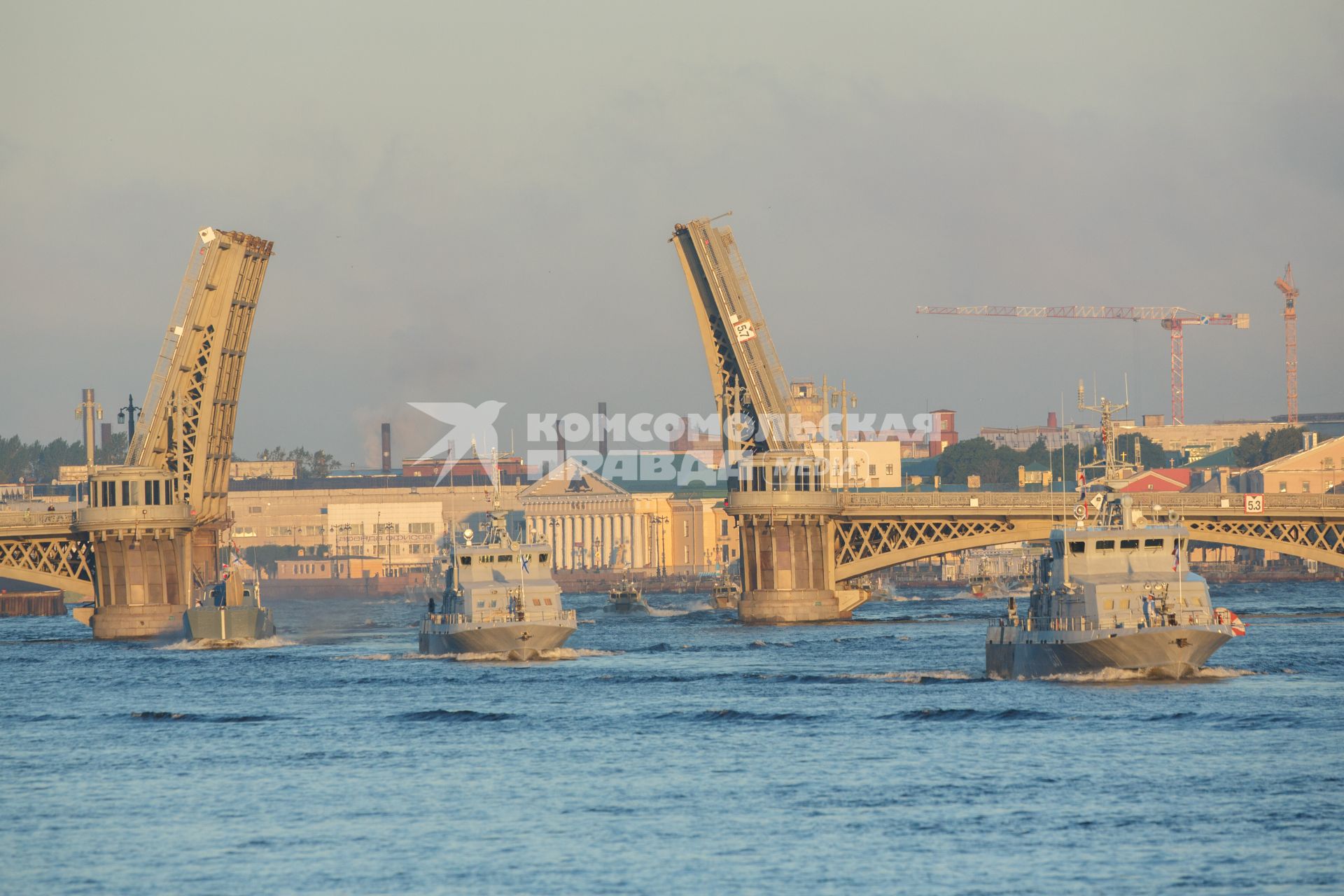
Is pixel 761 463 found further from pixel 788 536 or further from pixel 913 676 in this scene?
pixel 913 676

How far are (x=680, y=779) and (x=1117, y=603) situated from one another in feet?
51.2

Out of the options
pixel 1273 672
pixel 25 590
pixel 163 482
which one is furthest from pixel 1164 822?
pixel 25 590

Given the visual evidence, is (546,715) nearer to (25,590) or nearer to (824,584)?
(824,584)

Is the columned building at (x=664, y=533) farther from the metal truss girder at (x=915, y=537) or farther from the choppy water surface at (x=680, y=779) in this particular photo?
the choppy water surface at (x=680, y=779)

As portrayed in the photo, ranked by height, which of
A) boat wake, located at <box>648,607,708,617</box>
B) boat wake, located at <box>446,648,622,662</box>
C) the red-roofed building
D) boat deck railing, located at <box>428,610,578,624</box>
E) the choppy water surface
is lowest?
boat wake, located at <box>648,607,708,617</box>

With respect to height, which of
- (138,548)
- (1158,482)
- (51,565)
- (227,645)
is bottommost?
(227,645)

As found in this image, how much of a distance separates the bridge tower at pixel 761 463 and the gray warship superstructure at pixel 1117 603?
3601 centimetres

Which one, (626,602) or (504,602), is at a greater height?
(504,602)

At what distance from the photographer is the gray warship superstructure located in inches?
2045

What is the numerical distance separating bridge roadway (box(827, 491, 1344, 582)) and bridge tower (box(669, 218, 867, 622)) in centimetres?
100

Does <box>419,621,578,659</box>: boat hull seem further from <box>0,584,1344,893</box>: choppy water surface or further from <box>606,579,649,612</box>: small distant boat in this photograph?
<box>606,579,649,612</box>: small distant boat

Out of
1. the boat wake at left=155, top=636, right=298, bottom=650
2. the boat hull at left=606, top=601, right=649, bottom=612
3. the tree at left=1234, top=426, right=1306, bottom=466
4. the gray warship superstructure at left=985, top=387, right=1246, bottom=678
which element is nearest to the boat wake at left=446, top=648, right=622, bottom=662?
the boat wake at left=155, top=636, right=298, bottom=650

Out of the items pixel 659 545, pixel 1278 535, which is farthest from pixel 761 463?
pixel 659 545

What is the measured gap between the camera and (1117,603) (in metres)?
52.2
